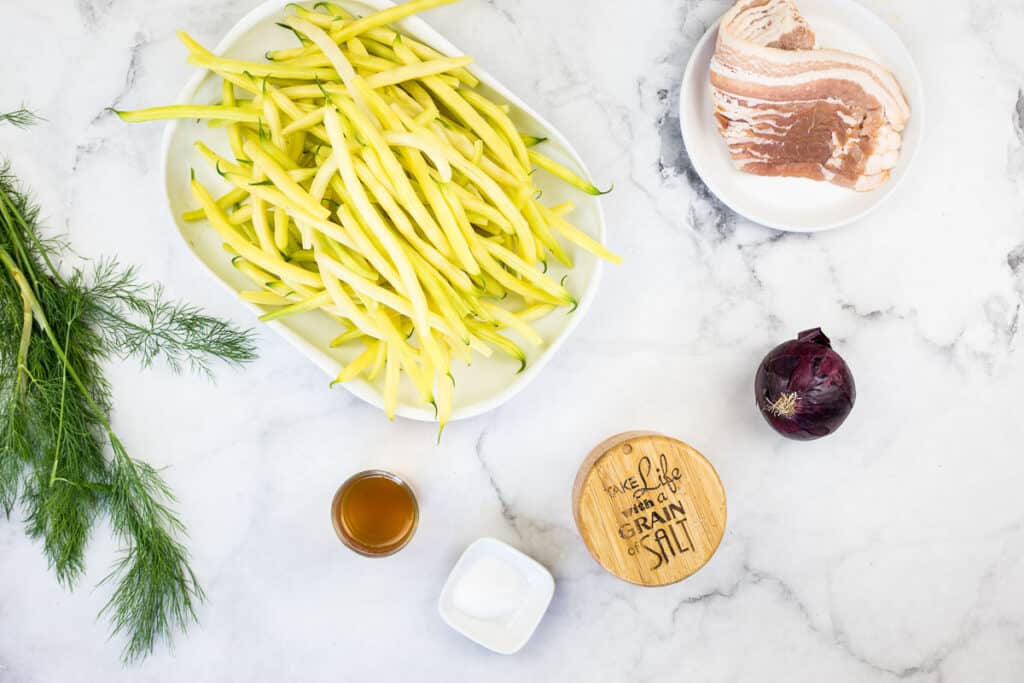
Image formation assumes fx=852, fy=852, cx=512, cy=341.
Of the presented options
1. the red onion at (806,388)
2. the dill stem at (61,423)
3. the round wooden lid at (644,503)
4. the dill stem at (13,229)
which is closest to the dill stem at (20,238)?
the dill stem at (13,229)

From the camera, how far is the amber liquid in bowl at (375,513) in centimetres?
151

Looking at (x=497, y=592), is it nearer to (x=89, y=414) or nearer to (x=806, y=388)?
(x=806, y=388)

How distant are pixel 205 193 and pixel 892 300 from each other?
1.26 metres

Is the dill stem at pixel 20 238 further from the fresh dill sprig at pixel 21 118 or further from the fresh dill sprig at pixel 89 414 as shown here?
the fresh dill sprig at pixel 21 118

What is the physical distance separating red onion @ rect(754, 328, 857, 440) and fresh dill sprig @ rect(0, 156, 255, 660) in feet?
3.15

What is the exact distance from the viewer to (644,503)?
4.74ft

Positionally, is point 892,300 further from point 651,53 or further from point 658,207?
point 651,53

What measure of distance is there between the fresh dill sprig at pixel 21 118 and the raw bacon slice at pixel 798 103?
1236 millimetres

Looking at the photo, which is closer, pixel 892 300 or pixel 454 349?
pixel 454 349

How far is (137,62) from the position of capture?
5.13 ft

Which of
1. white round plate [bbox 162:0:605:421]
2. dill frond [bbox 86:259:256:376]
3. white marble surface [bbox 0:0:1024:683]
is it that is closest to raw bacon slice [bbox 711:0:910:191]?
white marble surface [bbox 0:0:1024:683]

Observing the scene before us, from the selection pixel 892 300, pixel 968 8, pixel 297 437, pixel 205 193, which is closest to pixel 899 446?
pixel 892 300

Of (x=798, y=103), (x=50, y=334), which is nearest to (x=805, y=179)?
(x=798, y=103)

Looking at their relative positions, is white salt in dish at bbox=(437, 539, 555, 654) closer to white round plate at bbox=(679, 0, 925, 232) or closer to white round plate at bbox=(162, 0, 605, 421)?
white round plate at bbox=(162, 0, 605, 421)
